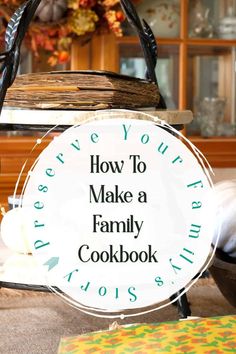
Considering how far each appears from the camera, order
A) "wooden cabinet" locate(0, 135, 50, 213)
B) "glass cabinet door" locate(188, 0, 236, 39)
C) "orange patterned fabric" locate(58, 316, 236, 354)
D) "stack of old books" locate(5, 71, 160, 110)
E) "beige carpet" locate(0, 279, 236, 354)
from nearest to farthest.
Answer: "orange patterned fabric" locate(58, 316, 236, 354), "stack of old books" locate(5, 71, 160, 110), "beige carpet" locate(0, 279, 236, 354), "wooden cabinet" locate(0, 135, 50, 213), "glass cabinet door" locate(188, 0, 236, 39)

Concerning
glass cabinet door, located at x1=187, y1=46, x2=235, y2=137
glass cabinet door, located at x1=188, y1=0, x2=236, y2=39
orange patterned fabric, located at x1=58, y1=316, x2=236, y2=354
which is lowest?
orange patterned fabric, located at x1=58, y1=316, x2=236, y2=354

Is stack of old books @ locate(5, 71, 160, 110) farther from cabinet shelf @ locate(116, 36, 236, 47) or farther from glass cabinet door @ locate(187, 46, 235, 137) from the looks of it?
glass cabinet door @ locate(187, 46, 235, 137)

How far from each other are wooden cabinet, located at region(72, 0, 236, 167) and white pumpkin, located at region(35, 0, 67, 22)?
214 mm

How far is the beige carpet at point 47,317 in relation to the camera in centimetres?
128

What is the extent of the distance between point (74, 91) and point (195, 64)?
1568 millimetres

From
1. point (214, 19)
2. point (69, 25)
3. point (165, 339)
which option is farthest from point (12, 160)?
point (165, 339)

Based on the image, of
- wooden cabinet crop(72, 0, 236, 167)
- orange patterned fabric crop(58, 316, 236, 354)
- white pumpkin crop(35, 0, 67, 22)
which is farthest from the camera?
wooden cabinet crop(72, 0, 236, 167)

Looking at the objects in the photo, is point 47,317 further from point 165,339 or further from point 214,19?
point 214,19

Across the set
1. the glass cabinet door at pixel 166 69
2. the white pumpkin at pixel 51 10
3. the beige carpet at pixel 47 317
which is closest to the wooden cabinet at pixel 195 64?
the glass cabinet door at pixel 166 69

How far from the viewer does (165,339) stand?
941mm

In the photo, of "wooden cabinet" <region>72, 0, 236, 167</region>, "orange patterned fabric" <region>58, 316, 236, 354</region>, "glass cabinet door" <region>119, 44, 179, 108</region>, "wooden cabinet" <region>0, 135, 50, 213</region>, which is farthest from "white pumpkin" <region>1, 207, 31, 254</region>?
"glass cabinet door" <region>119, 44, 179, 108</region>

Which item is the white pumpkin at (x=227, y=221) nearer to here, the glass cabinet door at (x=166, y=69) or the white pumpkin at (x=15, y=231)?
the white pumpkin at (x=15, y=231)

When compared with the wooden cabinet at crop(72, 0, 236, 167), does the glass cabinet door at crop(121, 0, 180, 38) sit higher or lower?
higher

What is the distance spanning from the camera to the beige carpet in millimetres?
1276
